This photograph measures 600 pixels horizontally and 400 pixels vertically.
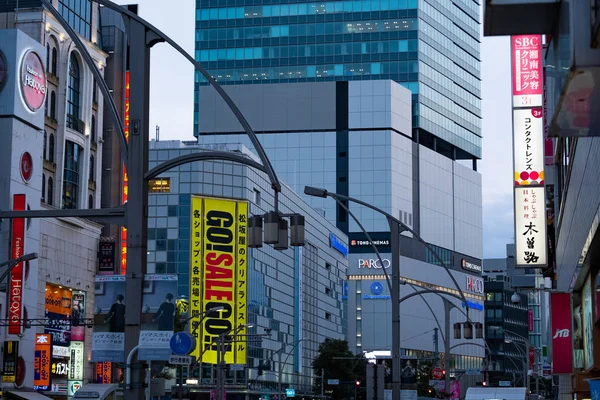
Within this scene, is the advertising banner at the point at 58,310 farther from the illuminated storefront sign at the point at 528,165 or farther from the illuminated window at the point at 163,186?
the illuminated storefront sign at the point at 528,165

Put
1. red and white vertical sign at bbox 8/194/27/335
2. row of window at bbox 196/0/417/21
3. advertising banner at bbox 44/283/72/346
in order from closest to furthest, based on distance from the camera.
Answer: red and white vertical sign at bbox 8/194/27/335
advertising banner at bbox 44/283/72/346
row of window at bbox 196/0/417/21

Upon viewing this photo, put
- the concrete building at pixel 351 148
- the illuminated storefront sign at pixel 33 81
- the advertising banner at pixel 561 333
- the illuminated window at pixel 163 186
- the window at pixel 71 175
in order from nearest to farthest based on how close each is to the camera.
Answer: the advertising banner at pixel 561 333 → the illuminated storefront sign at pixel 33 81 → the window at pixel 71 175 → the illuminated window at pixel 163 186 → the concrete building at pixel 351 148

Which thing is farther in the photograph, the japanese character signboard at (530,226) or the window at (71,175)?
the window at (71,175)

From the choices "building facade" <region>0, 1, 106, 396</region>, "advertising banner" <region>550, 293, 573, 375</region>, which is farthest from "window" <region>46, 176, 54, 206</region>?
"advertising banner" <region>550, 293, 573, 375</region>

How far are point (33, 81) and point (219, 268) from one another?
1803 inches

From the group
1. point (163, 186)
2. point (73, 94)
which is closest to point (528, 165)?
point (73, 94)

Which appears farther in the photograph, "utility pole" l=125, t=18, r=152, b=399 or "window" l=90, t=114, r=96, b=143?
"window" l=90, t=114, r=96, b=143

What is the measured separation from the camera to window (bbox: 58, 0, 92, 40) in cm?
8876

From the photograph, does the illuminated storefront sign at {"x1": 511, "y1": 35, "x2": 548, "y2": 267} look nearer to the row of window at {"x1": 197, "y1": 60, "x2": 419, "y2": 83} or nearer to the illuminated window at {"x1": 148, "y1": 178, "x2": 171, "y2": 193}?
the illuminated window at {"x1": 148, "y1": 178, "x2": 171, "y2": 193}

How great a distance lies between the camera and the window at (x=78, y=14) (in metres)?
88.8

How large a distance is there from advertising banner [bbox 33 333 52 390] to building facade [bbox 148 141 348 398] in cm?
3211

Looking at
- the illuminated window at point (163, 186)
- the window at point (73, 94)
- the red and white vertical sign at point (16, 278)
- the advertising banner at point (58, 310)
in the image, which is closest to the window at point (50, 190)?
the window at point (73, 94)

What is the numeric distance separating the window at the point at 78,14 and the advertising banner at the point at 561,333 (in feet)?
191

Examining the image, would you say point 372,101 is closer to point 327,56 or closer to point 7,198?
point 327,56
